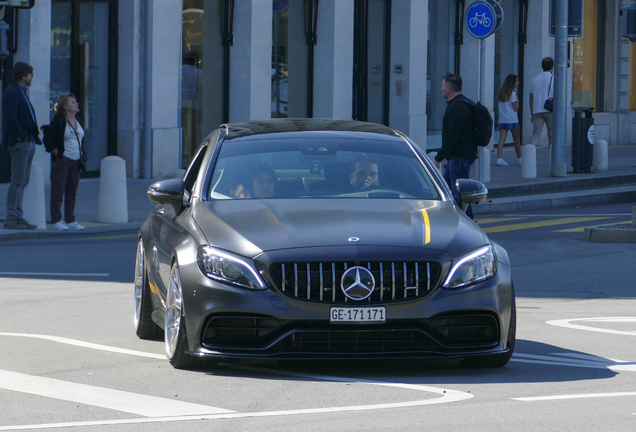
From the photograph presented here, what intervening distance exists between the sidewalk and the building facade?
1.45m

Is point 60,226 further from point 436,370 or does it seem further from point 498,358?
point 498,358

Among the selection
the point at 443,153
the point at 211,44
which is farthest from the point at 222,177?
the point at 211,44

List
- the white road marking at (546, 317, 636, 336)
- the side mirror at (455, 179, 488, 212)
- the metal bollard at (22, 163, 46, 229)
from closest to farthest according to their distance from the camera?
1. the side mirror at (455, 179, 488, 212)
2. the white road marking at (546, 317, 636, 336)
3. the metal bollard at (22, 163, 46, 229)

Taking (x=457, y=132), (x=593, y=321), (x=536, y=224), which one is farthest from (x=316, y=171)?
(x=536, y=224)

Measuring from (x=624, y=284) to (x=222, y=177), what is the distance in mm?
4530

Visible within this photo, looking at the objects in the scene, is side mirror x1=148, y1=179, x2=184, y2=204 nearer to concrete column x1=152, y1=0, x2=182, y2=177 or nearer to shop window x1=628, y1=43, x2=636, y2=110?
concrete column x1=152, y1=0, x2=182, y2=177

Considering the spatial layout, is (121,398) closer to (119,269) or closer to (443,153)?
(119,269)

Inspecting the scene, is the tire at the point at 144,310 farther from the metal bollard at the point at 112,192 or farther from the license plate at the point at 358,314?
the metal bollard at the point at 112,192

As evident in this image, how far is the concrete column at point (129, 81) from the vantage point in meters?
20.7

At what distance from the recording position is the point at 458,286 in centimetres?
594

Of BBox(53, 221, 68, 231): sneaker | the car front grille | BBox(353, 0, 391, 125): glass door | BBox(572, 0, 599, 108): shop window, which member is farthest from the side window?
BBox(572, 0, 599, 108): shop window

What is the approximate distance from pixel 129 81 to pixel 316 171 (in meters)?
14.4

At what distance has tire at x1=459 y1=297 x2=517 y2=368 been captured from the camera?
246 inches

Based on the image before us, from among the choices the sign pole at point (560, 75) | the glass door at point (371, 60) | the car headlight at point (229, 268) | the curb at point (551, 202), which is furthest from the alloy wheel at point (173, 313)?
the glass door at point (371, 60)
